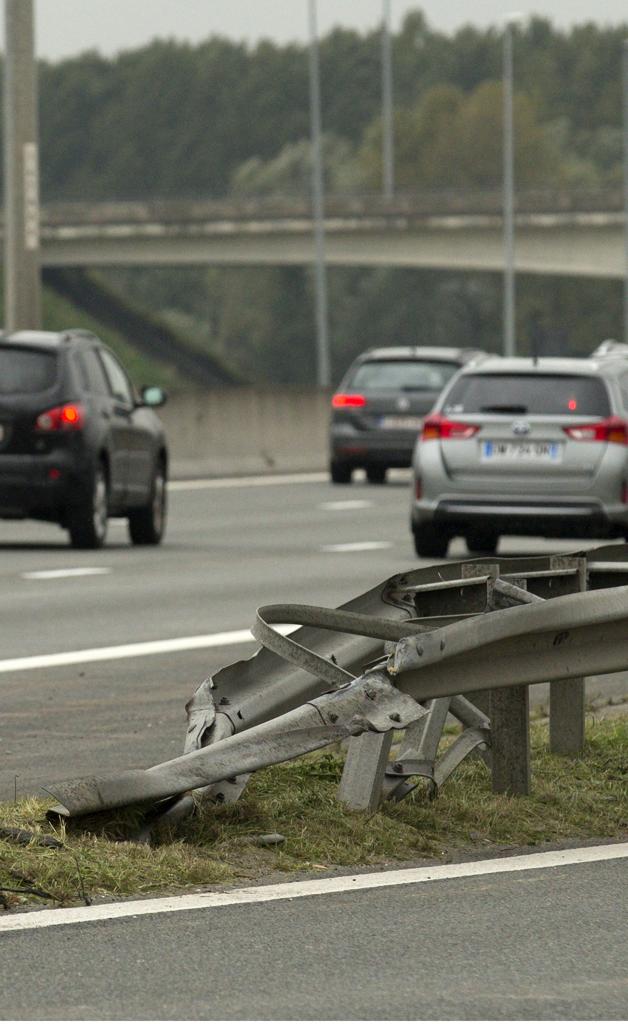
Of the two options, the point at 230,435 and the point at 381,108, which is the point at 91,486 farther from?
the point at 381,108

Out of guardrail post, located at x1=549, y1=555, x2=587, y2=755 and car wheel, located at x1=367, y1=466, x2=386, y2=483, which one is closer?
guardrail post, located at x1=549, y1=555, x2=587, y2=755

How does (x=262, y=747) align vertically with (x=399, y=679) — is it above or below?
below

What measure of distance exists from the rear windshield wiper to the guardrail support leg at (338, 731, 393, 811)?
12.1 meters

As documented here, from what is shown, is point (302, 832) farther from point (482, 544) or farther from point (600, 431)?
point (482, 544)

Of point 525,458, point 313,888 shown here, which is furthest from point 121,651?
point 525,458

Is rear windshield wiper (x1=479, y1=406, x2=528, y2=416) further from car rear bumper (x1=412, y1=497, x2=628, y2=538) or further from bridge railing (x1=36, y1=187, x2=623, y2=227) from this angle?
bridge railing (x1=36, y1=187, x2=623, y2=227)

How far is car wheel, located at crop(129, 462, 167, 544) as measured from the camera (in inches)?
822

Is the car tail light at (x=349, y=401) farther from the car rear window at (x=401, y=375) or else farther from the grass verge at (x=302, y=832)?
the grass verge at (x=302, y=832)

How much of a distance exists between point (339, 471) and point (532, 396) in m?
13.5

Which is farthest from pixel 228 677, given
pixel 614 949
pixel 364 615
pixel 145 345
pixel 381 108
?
pixel 381 108

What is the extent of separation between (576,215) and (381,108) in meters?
97.8

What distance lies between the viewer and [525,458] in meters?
18.7

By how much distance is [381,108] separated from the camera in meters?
182

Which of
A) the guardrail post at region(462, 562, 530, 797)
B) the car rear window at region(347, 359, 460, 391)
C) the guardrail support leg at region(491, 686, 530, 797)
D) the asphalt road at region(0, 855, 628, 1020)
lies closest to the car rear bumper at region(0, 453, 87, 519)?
the guardrail post at region(462, 562, 530, 797)
